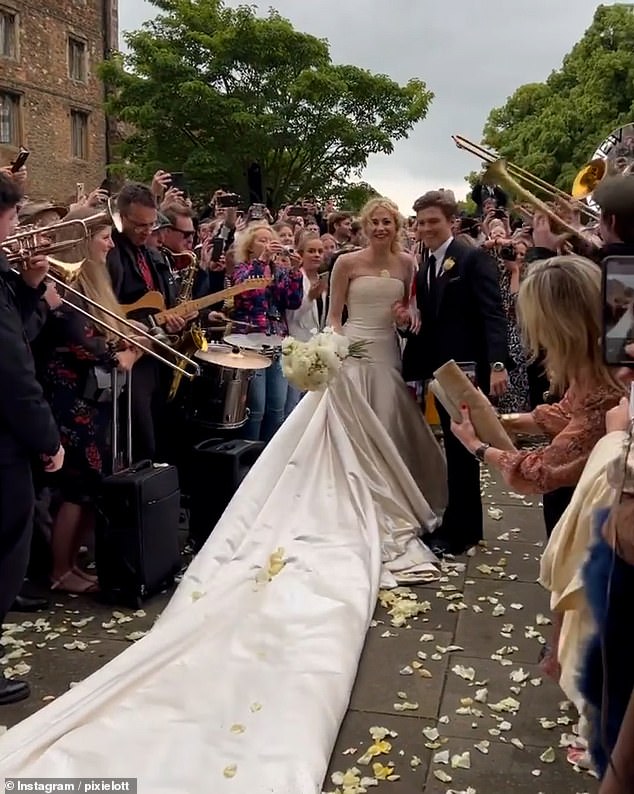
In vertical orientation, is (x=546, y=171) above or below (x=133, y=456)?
above

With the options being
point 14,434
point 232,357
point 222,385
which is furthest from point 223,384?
point 14,434

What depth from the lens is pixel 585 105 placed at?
2559 centimetres

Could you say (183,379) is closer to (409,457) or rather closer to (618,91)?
(409,457)

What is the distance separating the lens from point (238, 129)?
2664cm

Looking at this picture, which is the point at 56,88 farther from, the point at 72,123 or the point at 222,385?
the point at 222,385

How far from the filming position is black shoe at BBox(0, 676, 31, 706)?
3.37 meters

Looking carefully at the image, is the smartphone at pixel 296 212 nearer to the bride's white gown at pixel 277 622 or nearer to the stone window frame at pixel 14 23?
the bride's white gown at pixel 277 622

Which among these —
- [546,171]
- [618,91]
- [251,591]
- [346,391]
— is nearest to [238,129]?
[546,171]

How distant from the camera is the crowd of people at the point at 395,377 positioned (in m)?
2.49

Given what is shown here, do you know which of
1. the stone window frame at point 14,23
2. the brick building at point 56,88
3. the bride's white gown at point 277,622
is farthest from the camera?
the brick building at point 56,88

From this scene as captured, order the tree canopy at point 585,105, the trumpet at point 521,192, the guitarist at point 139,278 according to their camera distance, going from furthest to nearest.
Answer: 1. the tree canopy at point 585,105
2. the guitarist at point 139,278
3. the trumpet at point 521,192

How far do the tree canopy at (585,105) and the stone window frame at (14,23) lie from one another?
15.2 m

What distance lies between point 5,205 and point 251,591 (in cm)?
208

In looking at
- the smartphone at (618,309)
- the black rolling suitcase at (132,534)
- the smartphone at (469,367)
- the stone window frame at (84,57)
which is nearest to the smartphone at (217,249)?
the smartphone at (469,367)
